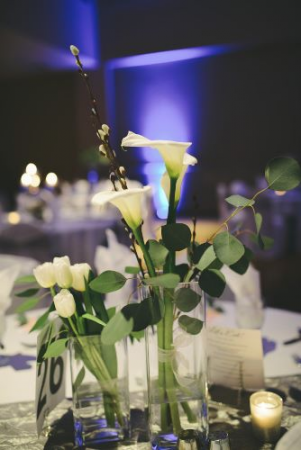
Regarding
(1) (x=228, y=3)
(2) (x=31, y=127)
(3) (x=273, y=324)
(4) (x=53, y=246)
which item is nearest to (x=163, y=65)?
(2) (x=31, y=127)

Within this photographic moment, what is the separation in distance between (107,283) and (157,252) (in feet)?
0.28

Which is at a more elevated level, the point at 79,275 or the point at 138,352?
the point at 79,275

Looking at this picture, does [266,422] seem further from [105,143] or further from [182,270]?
[105,143]

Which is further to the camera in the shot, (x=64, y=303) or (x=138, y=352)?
(x=138, y=352)

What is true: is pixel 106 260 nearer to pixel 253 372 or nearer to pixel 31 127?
pixel 253 372

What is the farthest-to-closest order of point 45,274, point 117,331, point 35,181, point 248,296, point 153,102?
point 153,102, point 35,181, point 248,296, point 45,274, point 117,331

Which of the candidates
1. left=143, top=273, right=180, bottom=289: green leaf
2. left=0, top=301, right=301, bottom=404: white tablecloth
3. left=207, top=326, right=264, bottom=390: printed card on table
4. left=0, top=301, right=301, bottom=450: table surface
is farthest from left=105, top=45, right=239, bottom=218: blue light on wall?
left=143, top=273, right=180, bottom=289: green leaf

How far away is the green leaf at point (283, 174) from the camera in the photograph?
69cm

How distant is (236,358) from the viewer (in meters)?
0.93

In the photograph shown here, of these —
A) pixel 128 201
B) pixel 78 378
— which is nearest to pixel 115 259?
pixel 78 378

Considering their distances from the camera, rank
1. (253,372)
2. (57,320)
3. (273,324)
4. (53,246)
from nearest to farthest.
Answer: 1. (57,320)
2. (253,372)
3. (273,324)
4. (53,246)

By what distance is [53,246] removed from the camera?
3.42 metres

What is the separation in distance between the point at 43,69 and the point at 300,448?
8.43 meters

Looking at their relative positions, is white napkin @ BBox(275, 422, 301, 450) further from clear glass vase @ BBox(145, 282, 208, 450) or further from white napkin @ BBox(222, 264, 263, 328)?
white napkin @ BBox(222, 264, 263, 328)
